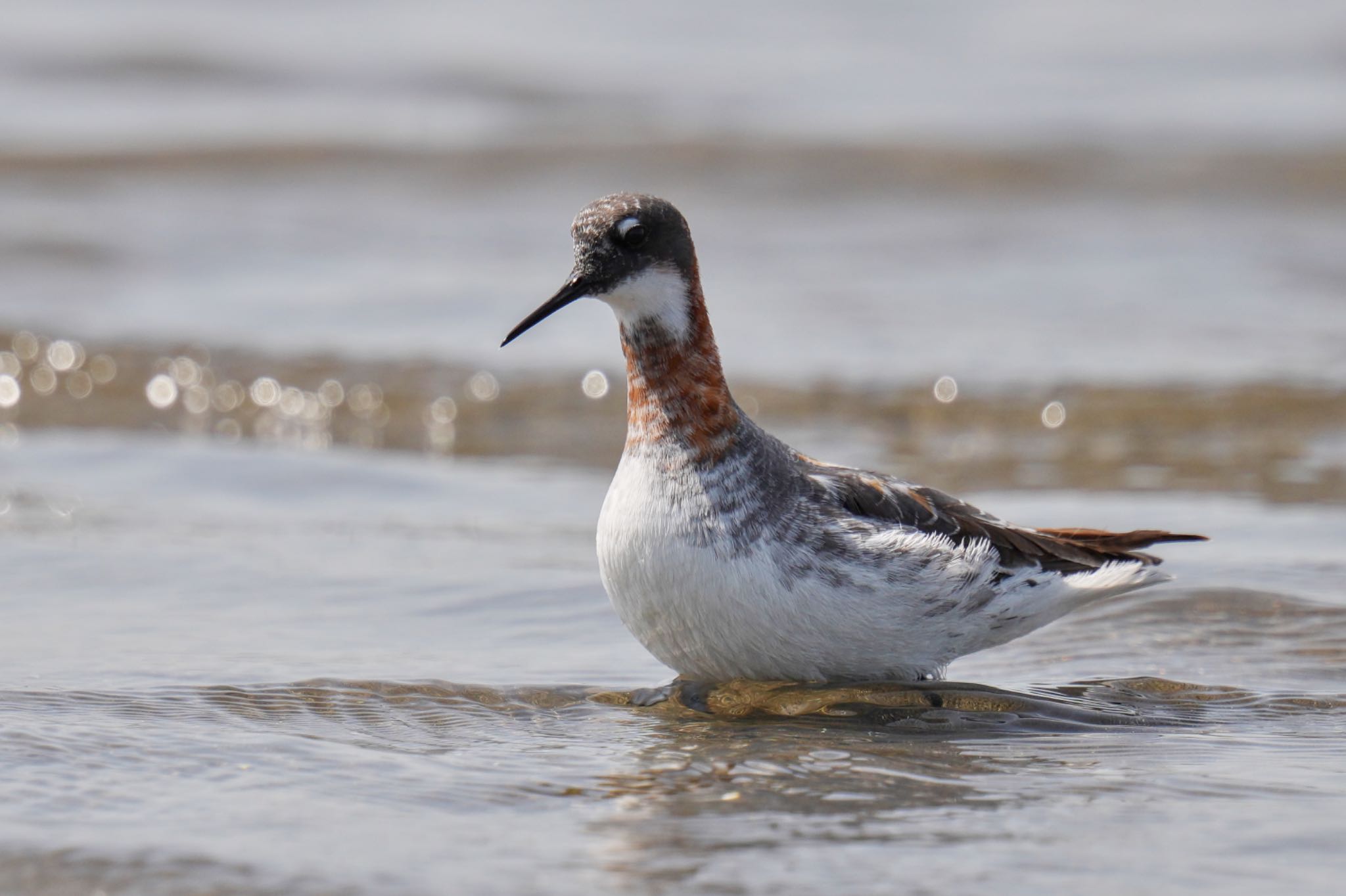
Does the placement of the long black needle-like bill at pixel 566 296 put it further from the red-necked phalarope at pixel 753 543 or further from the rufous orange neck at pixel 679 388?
the rufous orange neck at pixel 679 388

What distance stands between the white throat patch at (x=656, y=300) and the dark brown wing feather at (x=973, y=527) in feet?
2.45

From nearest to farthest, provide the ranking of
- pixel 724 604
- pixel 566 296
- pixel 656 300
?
1. pixel 724 604
2. pixel 566 296
3. pixel 656 300

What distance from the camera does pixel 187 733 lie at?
5.69 m

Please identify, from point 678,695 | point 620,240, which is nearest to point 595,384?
point 620,240

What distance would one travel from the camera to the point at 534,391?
12578 mm

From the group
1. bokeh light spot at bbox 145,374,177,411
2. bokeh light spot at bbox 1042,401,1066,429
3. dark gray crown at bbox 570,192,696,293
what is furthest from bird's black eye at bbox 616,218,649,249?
bokeh light spot at bbox 145,374,177,411

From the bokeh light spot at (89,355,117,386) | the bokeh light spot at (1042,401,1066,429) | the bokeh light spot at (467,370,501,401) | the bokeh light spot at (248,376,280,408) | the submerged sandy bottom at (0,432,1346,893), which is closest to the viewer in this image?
the submerged sandy bottom at (0,432,1346,893)

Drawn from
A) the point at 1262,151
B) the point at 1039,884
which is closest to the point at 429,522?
the point at 1039,884

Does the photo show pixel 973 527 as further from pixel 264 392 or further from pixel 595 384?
pixel 264 392

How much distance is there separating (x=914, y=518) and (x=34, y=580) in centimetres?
415

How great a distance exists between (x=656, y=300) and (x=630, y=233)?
0.28 m

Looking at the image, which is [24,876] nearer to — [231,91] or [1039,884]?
[1039,884]

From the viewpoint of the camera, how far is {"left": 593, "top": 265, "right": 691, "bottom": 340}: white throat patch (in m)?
6.27

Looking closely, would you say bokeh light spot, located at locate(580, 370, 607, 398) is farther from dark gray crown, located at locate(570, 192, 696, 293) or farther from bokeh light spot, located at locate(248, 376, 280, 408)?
dark gray crown, located at locate(570, 192, 696, 293)
